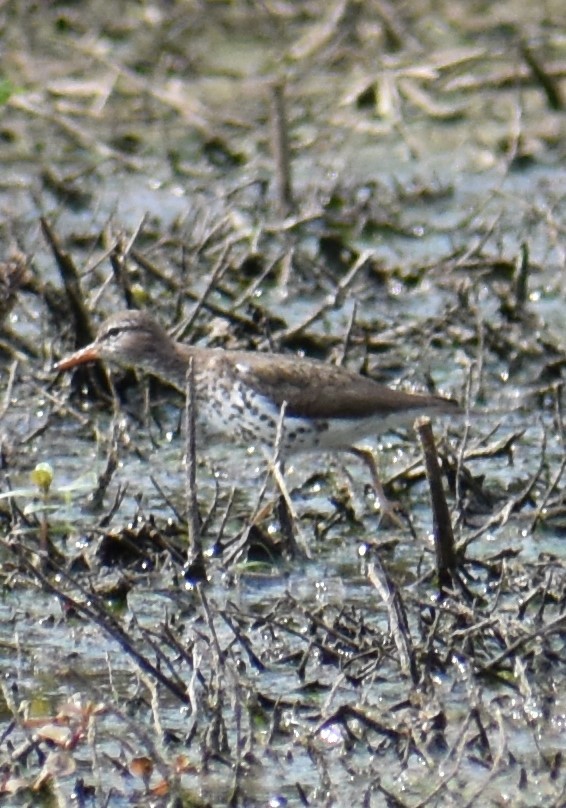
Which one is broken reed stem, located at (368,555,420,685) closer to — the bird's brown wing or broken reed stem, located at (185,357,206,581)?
broken reed stem, located at (185,357,206,581)

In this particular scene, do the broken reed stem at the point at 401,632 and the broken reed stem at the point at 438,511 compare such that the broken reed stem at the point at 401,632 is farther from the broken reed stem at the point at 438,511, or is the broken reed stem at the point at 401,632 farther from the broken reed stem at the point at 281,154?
the broken reed stem at the point at 281,154

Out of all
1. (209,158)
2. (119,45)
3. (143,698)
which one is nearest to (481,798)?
(143,698)

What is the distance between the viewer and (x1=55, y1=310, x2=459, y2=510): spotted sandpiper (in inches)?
294

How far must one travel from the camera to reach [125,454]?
26.2 ft

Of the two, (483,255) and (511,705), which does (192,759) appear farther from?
(483,255)

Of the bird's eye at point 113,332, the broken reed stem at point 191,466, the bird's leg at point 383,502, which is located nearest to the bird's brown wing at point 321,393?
the bird's leg at point 383,502

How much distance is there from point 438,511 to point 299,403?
176 cm

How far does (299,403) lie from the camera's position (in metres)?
7.50

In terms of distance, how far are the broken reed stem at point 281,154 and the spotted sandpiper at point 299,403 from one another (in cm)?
336

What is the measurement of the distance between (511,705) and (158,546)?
1.61 metres

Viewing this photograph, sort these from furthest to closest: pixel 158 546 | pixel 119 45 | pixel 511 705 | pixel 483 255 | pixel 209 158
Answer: pixel 119 45 < pixel 209 158 < pixel 483 255 < pixel 158 546 < pixel 511 705

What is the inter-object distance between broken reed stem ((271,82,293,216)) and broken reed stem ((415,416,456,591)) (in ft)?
16.9

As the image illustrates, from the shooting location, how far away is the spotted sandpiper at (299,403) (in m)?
7.46

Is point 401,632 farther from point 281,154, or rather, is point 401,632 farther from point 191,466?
point 281,154
